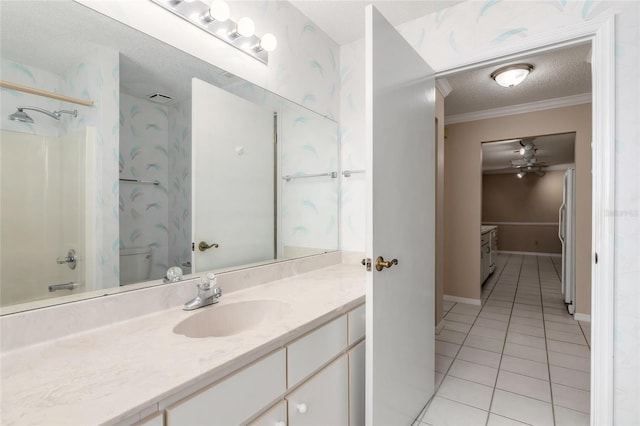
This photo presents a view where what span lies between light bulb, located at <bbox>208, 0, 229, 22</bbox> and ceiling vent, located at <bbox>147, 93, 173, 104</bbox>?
16.8 inches

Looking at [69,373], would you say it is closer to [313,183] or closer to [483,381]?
[313,183]

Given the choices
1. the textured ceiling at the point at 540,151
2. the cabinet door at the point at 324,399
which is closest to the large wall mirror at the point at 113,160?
the cabinet door at the point at 324,399

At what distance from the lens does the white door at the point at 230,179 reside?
4.61ft

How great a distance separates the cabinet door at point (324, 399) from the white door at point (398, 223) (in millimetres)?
A: 109

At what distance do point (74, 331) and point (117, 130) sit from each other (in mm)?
691

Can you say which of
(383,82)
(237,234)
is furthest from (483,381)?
(383,82)

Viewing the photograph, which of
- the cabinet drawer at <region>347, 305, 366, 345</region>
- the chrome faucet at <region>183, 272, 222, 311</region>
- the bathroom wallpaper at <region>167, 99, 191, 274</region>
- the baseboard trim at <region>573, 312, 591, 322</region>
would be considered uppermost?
the bathroom wallpaper at <region>167, 99, 191, 274</region>

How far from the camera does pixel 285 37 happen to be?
1.86m

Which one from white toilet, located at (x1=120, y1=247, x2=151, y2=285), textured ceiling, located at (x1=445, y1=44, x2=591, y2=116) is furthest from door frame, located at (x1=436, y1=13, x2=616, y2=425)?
white toilet, located at (x1=120, y1=247, x2=151, y2=285)

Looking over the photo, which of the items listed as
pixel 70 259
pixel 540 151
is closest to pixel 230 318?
pixel 70 259

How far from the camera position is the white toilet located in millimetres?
1125

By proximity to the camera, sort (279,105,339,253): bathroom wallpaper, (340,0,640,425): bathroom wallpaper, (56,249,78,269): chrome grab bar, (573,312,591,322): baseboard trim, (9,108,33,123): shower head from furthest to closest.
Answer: (573,312,591,322): baseboard trim < (279,105,339,253): bathroom wallpaper < (340,0,640,425): bathroom wallpaper < (56,249,78,269): chrome grab bar < (9,108,33,123): shower head

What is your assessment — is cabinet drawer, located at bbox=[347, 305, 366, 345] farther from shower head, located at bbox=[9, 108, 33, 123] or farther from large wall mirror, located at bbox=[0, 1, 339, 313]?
shower head, located at bbox=[9, 108, 33, 123]

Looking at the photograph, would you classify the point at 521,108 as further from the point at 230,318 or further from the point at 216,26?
the point at 230,318
